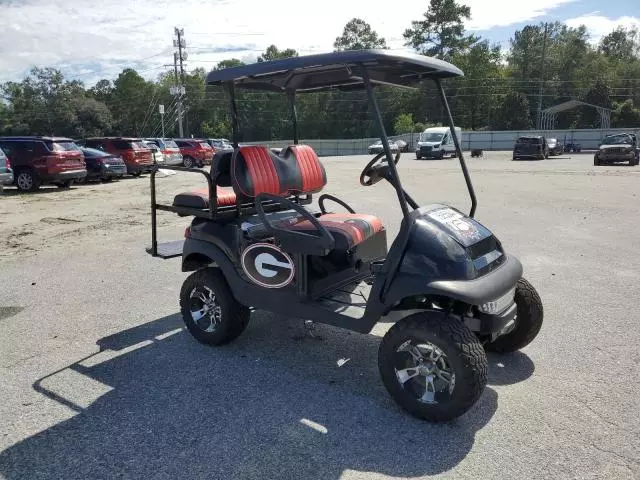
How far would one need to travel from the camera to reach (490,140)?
49094mm

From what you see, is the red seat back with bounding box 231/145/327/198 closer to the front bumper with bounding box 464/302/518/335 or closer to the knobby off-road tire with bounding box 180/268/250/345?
Answer: the knobby off-road tire with bounding box 180/268/250/345

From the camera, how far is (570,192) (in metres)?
14.1

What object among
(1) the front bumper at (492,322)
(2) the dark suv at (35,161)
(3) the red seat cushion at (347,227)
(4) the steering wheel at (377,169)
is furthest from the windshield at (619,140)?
(1) the front bumper at (492,322)

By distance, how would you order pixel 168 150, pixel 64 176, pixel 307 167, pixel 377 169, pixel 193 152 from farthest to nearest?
pixel 193 152
pixel 168 150
pixel 64 176
pixel 307 167
pixel 377 169

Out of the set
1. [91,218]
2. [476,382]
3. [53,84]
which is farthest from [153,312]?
[53,84]

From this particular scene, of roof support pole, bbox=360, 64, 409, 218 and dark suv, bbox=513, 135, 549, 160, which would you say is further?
dark suv, bbox=513, 135, 549, 160

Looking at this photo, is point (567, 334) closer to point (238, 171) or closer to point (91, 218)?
point (238, 171)

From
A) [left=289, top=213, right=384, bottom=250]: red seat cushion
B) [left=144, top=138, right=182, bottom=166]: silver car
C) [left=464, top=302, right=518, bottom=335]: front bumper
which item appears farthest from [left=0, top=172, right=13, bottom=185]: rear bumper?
[left=464, top=302, right=518, bottom=335]: front bumper

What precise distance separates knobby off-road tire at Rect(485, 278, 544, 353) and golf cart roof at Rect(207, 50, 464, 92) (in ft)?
5.63

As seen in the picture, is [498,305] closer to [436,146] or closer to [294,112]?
[294,112]

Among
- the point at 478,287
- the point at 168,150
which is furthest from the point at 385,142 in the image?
the point at 168,150

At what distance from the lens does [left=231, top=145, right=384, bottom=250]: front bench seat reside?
Answer: 12.6 ft

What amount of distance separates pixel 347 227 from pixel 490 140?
160 ft

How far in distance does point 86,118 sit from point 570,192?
75.8 meters
